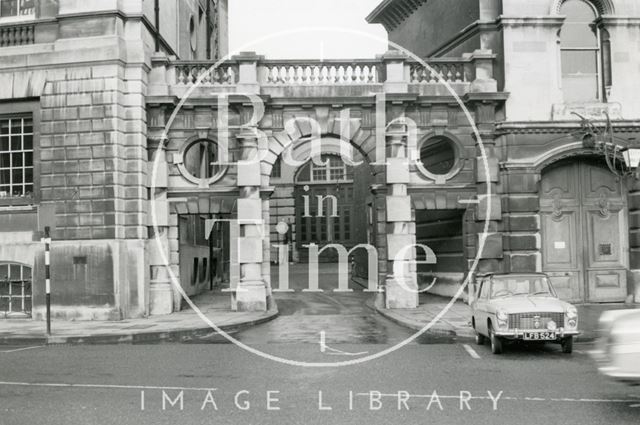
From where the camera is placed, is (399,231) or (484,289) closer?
(484,289)

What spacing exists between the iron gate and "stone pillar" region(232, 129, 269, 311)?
576 cm

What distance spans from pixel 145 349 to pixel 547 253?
41.5 ft

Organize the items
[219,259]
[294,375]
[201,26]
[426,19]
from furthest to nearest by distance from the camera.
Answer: [219,259]
[201,26]
[426,19]
[294,375]

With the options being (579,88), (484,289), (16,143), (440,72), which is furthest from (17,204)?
(579,88)

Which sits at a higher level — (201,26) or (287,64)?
(201,26)

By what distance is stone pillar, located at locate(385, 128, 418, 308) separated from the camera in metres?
23.3

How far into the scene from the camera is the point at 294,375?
12164mm

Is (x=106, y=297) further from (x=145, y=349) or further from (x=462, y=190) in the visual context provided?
(x=462, y=190)

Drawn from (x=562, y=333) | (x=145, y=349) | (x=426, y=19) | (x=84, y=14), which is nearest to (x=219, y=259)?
(x=426, y=19)

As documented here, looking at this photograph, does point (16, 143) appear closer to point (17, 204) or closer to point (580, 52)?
point (17, 204)

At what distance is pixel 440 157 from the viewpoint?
26.3 metres

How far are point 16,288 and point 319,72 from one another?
10635 mm

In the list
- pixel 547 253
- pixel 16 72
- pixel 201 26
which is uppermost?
pixel 201 26

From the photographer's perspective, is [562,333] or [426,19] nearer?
[562,333]
